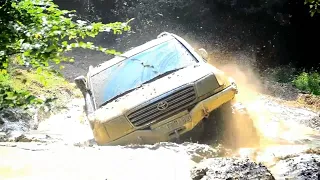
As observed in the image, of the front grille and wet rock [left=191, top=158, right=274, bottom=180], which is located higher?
the front grille

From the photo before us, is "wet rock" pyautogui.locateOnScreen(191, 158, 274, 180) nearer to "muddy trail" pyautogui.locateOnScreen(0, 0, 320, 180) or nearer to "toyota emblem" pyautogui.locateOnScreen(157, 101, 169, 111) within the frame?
"muddy trail" pyautogui.locateOnScreen(0, 0, 320, 180)

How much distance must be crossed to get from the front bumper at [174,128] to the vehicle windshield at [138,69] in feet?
2.86

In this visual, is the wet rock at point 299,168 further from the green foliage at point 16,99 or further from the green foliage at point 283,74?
the green foliage at point 283,74

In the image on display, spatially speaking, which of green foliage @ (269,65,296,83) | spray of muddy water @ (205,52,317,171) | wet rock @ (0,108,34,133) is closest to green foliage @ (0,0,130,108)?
spray of muddy water @ (205,52,317,171)

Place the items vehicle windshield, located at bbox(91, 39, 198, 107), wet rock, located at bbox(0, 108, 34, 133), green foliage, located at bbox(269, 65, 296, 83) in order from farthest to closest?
green foliage, located at bbox(269, 65, 296, 83), wet rock, located at bbox(0, 108, 34, 133), vehicle windshield, located at bbox(91, 39, 198, 107)

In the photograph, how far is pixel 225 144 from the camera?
23.0 feet

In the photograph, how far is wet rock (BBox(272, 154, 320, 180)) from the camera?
438cm

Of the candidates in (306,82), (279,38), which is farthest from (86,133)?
(279,38)

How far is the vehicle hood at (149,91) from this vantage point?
22.2 feet

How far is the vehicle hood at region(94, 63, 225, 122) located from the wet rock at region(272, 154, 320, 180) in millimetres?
2223

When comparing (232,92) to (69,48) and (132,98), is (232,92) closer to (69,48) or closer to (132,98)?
(132,98)

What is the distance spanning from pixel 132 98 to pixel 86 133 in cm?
357

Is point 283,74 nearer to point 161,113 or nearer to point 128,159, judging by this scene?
point 161,113

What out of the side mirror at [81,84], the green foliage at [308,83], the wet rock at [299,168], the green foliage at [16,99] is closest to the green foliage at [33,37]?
the green foliage at [16,99]
